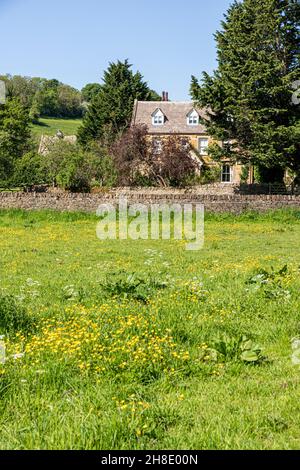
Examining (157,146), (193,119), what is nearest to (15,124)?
(157,146)

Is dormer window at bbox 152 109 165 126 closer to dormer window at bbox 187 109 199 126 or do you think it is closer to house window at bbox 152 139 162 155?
dormer window at bbox 187 109 199 126

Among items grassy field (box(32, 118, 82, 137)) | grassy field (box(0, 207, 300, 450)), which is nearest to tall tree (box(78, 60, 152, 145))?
grassy field (box(32, 118, 82, 137))

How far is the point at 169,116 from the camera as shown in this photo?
201ft

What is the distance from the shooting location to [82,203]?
2744 centimetres

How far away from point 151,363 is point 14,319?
8.50ft

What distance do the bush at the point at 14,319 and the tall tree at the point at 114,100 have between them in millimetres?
56083

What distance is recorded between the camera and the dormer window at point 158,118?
2373 inches

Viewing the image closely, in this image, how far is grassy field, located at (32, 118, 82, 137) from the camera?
11275 cm

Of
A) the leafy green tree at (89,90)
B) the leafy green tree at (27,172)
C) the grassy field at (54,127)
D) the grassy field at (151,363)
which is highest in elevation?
the leafy green tree at (89,90)

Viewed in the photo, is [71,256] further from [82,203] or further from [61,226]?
[82,203]

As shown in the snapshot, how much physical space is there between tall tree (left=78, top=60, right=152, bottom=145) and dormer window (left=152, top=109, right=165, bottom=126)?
3967 mm

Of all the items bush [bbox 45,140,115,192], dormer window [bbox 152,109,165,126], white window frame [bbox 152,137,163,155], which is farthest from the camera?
dormer window [bbox 152,109,165,126]

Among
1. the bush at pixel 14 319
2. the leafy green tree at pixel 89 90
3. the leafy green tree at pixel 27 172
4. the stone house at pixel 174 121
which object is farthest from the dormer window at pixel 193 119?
the leafy green tree at pixel 89 90

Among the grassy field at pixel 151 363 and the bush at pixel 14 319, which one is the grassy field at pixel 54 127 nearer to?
the grassy field at pixel 151 363
